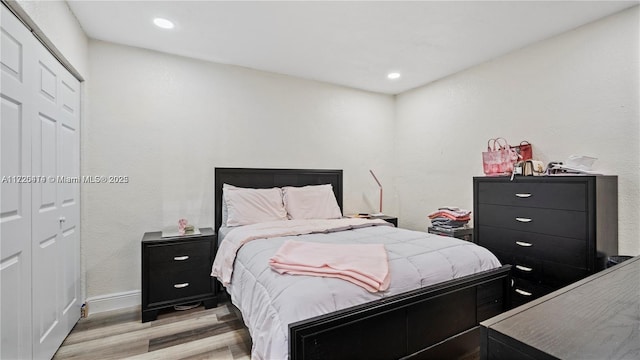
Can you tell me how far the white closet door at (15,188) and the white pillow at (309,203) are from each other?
203 centimetres

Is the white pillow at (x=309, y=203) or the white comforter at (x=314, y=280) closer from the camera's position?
the white comforter at (x=314, y=280)

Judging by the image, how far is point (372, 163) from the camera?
165 inches

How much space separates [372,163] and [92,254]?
3.31m

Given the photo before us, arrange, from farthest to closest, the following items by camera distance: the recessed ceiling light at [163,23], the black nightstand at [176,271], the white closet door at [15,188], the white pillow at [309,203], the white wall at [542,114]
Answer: the white pillow at [309,203] → the black nightstand at [176,271] → the recessed ceiling light at [163,23] → the white wall at [542,114] → the white closet door at [15,188]

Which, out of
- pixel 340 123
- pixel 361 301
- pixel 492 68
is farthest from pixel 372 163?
pixel 361 301

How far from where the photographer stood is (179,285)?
2.57 m

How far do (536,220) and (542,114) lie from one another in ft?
3.43

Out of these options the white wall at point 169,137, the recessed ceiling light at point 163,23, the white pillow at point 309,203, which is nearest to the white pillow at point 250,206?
the white pillow at point 309,203

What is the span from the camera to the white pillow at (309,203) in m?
3.18

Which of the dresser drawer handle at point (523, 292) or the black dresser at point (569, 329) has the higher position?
the black dresser at point (569, 329)

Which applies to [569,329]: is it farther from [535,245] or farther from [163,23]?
[163,23]

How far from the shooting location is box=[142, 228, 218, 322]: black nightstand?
2.46 metres

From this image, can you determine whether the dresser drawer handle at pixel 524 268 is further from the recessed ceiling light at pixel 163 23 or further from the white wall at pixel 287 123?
the recessed ceiling light at pixel 163 23

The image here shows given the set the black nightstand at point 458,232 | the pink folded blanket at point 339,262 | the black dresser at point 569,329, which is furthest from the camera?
the black nightstand at point 458,232
